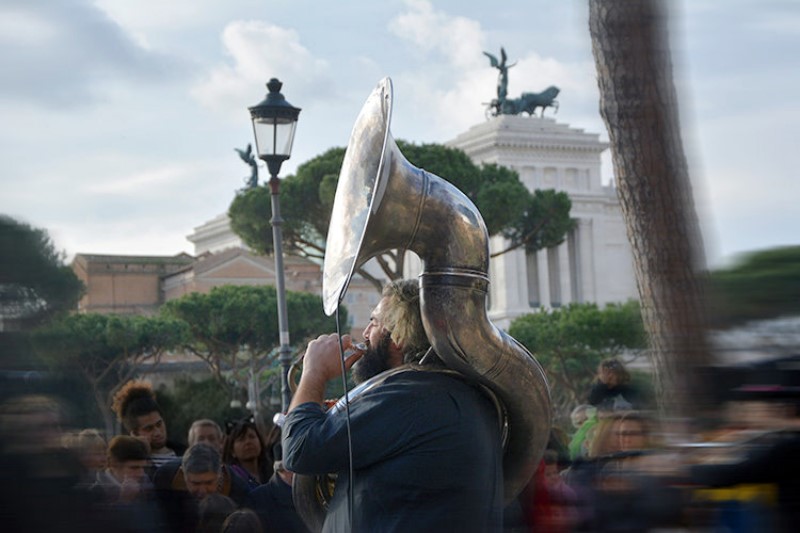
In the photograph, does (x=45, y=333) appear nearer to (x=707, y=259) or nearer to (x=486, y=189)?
(x=707, y=259)

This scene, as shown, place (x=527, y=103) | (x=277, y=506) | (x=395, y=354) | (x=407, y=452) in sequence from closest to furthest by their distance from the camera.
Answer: (x=407, y=452)
(x=395, y=354)
(x=277, y=506)
(x=527, y=103)

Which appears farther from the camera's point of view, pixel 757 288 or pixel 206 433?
pixel 206 433

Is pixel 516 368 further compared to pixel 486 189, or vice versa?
pixel 486 189

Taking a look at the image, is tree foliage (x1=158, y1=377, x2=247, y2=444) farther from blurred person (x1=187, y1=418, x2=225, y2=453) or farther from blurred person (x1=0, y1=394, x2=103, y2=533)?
blurred person (x1=0, y1=394, x2=103, y2=533)

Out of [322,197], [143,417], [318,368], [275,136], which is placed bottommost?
[143,417]

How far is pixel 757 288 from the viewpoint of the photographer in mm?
1883

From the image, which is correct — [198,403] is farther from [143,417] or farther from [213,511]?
[213,511]

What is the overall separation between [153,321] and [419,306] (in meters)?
48.8

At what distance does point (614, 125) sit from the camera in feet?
8.96

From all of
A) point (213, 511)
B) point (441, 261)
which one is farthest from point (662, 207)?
point (213, 511)

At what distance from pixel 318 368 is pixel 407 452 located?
0.99 ft

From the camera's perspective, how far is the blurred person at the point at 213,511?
14.1ft

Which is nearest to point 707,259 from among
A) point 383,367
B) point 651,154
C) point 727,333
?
point 727,333

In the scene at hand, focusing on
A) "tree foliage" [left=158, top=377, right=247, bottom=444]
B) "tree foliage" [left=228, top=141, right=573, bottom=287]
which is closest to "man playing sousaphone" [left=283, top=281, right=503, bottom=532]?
"tree foliage" [left=228, top=141, right=573, bottom=287]
